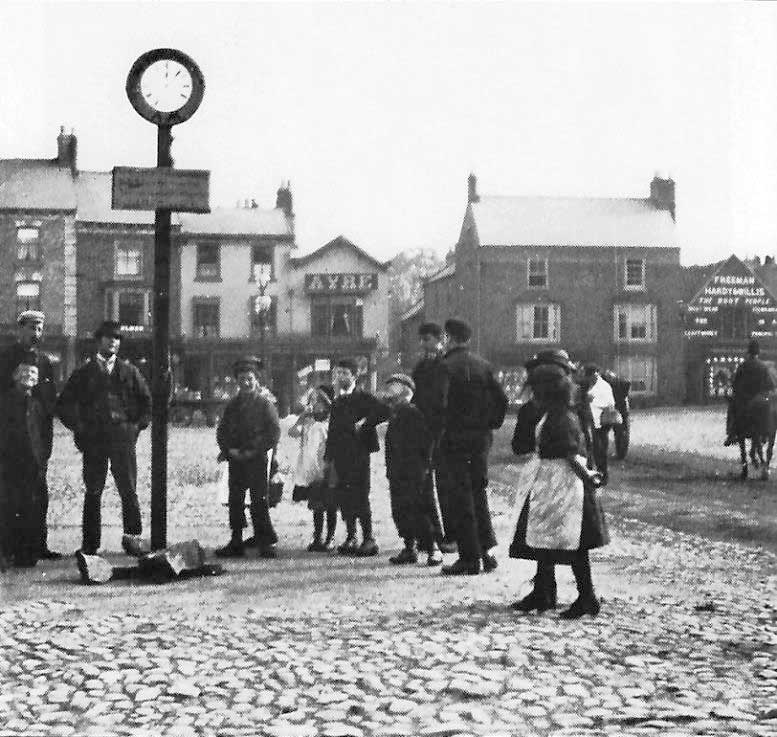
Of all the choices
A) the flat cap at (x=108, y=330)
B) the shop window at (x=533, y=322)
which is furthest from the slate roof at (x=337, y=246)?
the shop window at (x=533, y=322)

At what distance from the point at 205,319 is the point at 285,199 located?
1096mm

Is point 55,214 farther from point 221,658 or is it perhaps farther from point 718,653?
point 718,653

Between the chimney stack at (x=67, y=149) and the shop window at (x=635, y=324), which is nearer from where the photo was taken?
the chimney stack at (x=67, y=149)

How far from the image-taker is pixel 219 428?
6.67 meters

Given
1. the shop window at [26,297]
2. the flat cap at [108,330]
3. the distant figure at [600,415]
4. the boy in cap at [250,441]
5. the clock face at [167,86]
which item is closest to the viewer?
the clock face at [167,86]

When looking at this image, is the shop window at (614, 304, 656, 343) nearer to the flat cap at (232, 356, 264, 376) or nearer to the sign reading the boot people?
the sign reading the boot people

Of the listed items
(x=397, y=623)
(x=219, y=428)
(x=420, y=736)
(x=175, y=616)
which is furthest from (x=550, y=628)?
(x=219, y=428)

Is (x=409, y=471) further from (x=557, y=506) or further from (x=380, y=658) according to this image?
(x=380, y=658)

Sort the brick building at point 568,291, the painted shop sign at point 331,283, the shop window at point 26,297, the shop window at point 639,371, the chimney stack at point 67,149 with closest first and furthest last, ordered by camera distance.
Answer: the chimney stack at point 67,149
the shop window at point 26,297
the painted shop sign at point 331,283
the shop window at point 639,371
the brick building at point 568,291

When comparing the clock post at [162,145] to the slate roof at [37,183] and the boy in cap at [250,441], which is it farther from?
the boy in cap at [250,441]

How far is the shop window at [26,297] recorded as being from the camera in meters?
6.75

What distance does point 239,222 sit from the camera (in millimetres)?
7766

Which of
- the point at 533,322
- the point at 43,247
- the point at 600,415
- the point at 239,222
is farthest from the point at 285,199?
the point at 533,322

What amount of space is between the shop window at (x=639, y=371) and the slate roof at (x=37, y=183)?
5.75 metres
